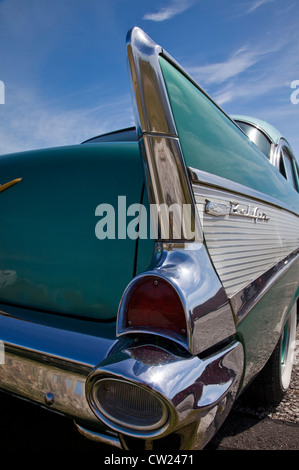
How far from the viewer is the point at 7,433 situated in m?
1.85

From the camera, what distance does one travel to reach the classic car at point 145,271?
1033 mm

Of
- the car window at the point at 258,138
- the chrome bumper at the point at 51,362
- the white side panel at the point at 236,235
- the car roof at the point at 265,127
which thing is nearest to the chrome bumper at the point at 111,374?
the chrome bumper at the point at 51,362

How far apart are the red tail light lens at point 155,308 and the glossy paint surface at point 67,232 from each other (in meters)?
0.32

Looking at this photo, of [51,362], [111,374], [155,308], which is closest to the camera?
[111,374]

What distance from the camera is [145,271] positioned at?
110 cm

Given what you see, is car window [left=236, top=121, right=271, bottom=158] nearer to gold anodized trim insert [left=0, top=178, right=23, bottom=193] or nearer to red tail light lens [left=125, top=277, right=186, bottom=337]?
gold anodized trim insert [left=0, top=178, right=23, bottom=193]

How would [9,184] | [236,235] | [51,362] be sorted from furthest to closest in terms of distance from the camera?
1. [9,184]
2. [236,235]
3. [51,362]

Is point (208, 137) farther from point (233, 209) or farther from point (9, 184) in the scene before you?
point (9, 184)

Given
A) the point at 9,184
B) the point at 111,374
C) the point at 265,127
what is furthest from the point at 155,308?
the point at 265,127

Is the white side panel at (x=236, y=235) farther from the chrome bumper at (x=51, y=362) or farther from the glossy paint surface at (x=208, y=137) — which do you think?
the chrome bumper at (x=51, y=362)

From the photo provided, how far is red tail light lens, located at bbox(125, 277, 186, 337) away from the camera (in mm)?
1056

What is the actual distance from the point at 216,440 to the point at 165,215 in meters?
1.40

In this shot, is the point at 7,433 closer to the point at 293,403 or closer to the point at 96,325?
the point at 96,325

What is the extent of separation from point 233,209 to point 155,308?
0.51 metres
